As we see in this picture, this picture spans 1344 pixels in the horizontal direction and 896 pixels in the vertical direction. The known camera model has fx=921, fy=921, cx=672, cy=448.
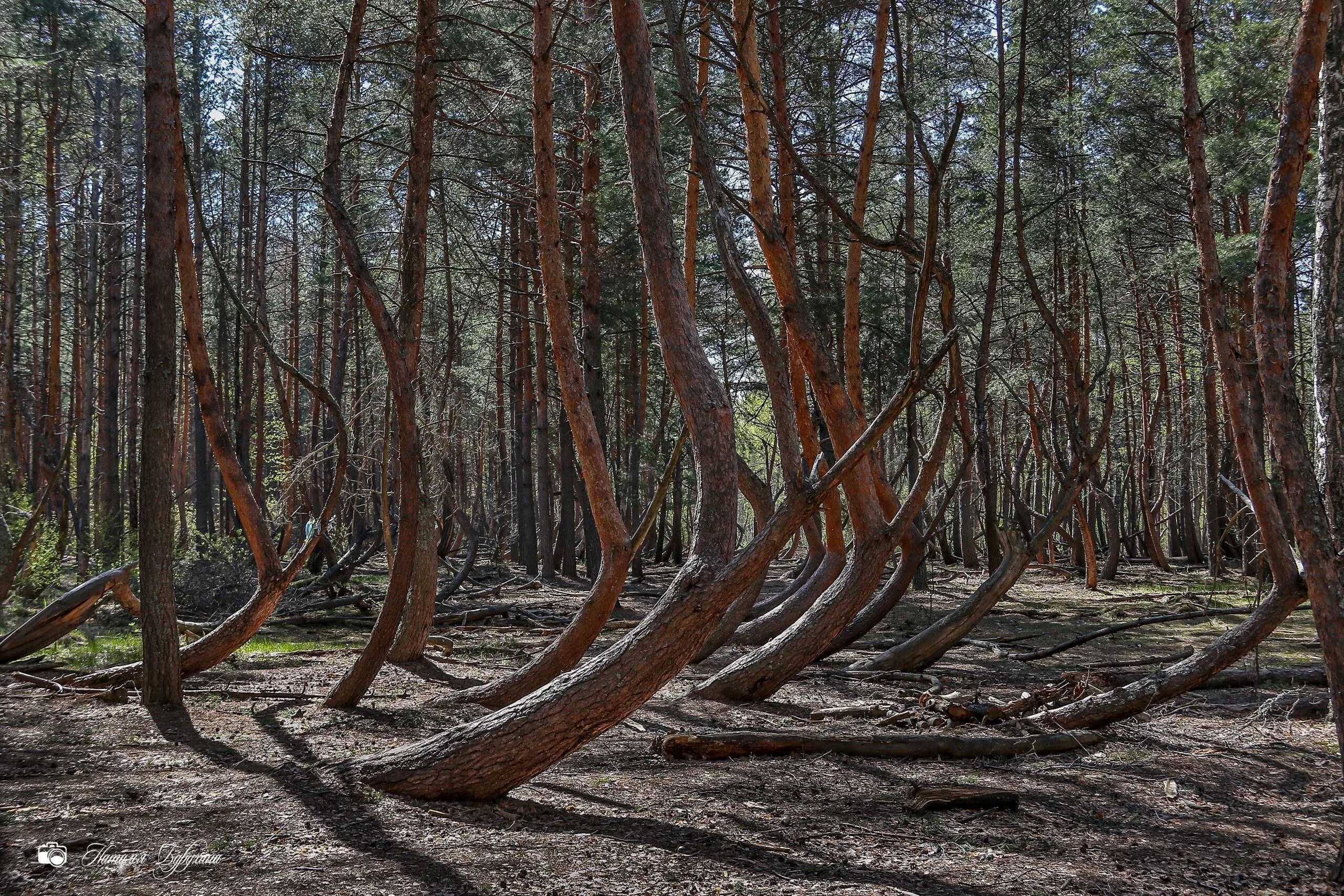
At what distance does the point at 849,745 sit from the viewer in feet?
19.2

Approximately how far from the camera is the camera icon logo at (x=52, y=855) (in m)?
3.50

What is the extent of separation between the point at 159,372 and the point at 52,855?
370 cm

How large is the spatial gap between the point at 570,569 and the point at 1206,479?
14528mm

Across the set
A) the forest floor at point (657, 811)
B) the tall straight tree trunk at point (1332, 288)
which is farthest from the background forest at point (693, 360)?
the forest floor at point (657, 811)

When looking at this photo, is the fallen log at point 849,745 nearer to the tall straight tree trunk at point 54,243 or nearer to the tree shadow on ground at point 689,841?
the tree shadow on ground at point 689,841

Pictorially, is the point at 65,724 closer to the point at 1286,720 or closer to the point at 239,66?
the point at 1286,720

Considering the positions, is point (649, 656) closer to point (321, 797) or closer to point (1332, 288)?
point (321, 797)

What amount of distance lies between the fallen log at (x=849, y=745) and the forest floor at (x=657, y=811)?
8 centimetres

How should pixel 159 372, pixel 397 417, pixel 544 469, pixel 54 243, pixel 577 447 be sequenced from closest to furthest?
pixel 159 372, pixel 397 417, pixel 577 447, pixel 54 243, pixel 544 469

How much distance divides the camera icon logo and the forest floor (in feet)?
0.18

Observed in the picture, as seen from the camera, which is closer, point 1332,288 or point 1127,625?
point 1332,288

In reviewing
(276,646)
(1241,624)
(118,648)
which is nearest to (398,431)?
(118,648)

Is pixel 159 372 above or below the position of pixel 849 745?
above

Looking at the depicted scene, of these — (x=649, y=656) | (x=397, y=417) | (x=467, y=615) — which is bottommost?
(x=467, y=615)
